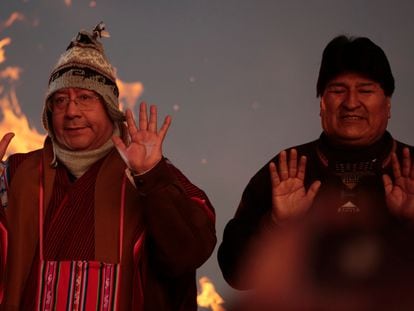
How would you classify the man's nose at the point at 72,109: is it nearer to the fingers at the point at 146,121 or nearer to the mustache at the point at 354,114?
the fingers at the point at 146,121

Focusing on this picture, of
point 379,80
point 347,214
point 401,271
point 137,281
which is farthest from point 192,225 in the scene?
point 379,80

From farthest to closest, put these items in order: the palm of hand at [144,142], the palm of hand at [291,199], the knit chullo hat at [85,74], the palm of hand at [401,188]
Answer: the knit chullo hat at [85,74], the palm of hand at [291,199], the palm of hand at [401,188], the palm of hand at [144,142]

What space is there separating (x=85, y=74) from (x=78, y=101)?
13 cm

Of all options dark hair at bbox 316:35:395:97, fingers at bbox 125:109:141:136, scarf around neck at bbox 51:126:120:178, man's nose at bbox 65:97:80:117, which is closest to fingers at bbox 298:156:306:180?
dark hair at bbox 316:35:395:97

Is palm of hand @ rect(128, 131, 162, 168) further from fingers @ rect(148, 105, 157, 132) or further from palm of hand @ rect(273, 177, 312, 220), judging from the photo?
palm of hand @ rect(273, 177, 312, 220)

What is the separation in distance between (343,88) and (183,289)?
1142 millimetres

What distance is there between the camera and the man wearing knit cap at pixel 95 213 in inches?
92.5

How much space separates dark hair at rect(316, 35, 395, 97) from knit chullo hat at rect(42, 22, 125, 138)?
0.97 metres

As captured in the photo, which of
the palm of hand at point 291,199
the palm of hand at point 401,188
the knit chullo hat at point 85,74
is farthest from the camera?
the knit chullo hat at point 85,74

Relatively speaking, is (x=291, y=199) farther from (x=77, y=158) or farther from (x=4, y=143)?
(x=4, y=143)

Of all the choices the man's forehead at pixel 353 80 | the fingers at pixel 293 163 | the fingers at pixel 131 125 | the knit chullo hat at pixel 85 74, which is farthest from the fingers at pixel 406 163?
the knit chullo hat at pixel 85 74

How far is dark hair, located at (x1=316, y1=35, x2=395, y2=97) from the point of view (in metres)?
2.72

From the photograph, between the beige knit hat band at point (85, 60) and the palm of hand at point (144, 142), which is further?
the beige knit hat band at point (85, 60)

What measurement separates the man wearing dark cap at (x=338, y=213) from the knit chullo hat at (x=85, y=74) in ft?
2.56
